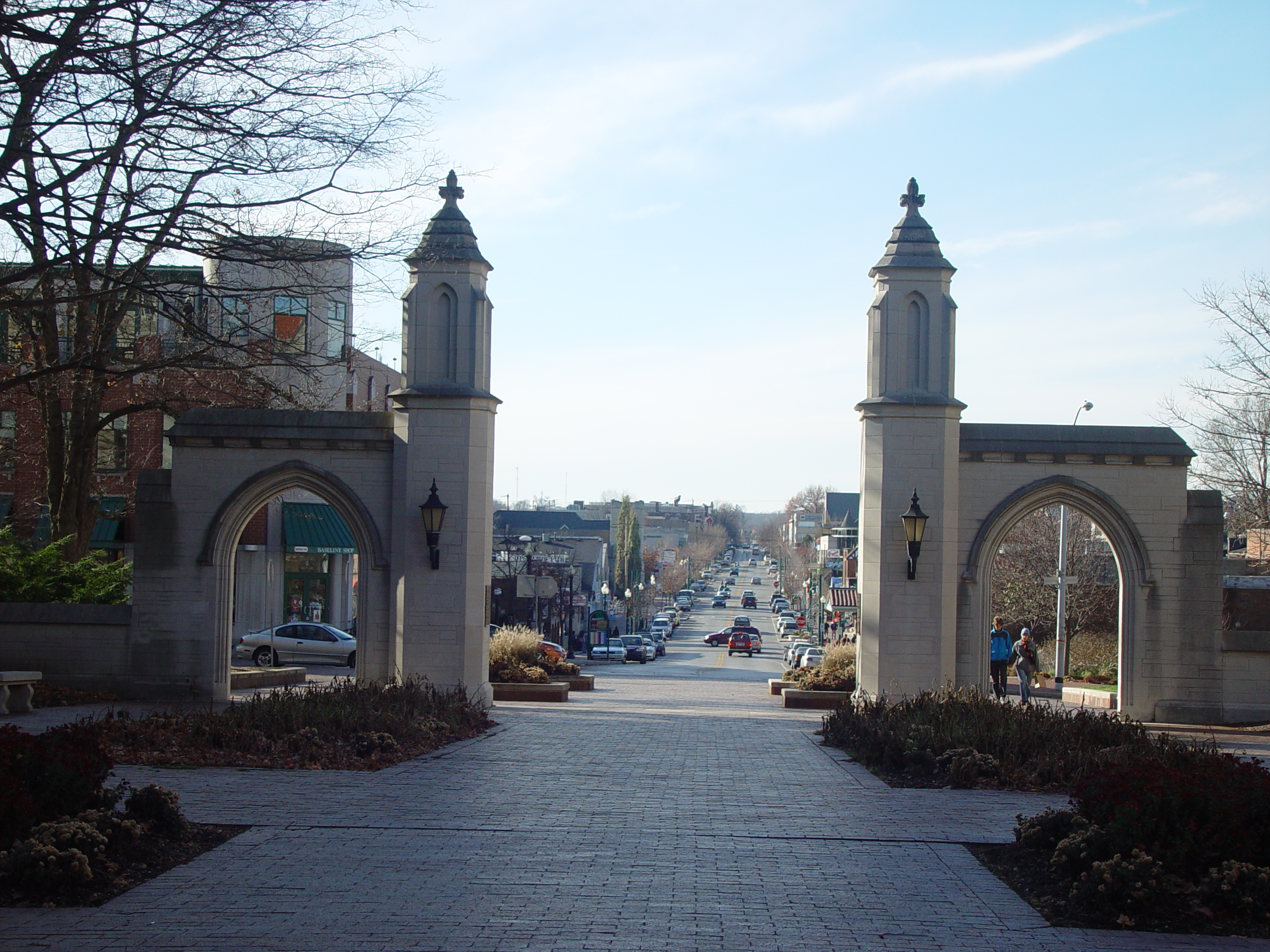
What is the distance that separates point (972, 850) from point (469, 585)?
1049cm

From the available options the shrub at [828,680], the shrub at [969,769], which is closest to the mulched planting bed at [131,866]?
the shrub at [969,769]

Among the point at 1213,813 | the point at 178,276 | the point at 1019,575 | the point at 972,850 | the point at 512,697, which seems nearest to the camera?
the point at 1213,813

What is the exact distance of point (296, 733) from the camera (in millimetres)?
12953

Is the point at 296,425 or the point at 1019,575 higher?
the point at 296,425

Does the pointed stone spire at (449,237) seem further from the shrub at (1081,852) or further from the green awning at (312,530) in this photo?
the green awning at (312,530)

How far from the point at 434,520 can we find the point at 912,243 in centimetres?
831

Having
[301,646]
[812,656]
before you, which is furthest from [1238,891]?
[812,656]

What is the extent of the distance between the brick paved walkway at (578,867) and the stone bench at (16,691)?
252 inches

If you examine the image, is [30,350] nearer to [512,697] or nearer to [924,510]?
[512,697]

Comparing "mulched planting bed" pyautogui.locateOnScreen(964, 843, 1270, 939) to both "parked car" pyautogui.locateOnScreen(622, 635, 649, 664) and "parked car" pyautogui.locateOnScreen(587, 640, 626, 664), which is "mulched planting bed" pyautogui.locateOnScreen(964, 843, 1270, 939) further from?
"parked car" pyautogui.locateOnScreen(622, 635, 649, 664)

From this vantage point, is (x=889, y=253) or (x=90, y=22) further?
(x=889, y=253)

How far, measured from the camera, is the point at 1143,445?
18.0 m

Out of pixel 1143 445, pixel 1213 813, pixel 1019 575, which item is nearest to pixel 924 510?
pixel 1143 445

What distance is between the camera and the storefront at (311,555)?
133 feet
